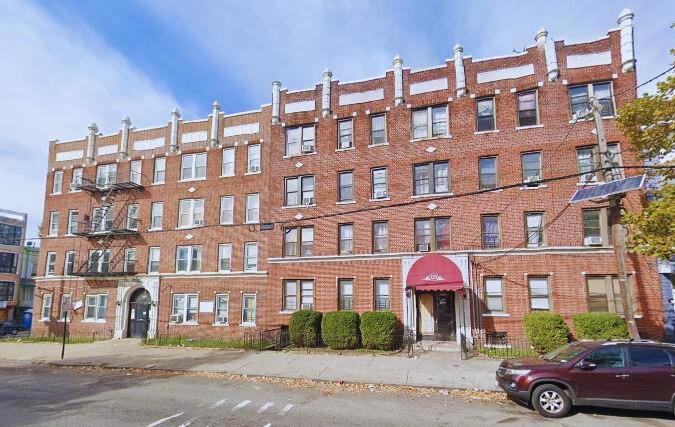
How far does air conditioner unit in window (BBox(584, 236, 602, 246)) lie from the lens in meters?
19.3

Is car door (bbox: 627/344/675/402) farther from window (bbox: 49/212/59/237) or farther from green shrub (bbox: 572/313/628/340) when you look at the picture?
window (bbox: 49/212/59/237)

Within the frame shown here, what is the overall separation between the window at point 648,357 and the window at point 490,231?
11.4 meters

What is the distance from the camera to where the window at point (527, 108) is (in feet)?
70.4

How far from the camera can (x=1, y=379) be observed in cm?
1514

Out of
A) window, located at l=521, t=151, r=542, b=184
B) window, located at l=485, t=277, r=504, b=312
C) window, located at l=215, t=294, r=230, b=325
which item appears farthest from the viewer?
window, located at l=215, t=294, r=230, b=325

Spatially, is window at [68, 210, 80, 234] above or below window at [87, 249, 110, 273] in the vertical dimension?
above

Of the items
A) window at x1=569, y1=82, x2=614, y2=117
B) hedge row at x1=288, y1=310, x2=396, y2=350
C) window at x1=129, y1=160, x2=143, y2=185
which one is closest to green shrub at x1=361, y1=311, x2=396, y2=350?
hedge row at x1=288, y1=310, x2=396, y2=350

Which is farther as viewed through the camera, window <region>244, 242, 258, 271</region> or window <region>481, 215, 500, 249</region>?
window <region>244, 242, 258, 271</region>

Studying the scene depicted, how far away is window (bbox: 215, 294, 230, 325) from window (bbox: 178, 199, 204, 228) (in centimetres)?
522

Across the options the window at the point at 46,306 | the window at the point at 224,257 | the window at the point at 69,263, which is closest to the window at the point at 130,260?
the window at the point at 69,263

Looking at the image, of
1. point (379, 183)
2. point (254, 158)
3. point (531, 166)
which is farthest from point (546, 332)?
point (254, 158)

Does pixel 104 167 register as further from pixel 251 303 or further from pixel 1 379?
pixel 1 379

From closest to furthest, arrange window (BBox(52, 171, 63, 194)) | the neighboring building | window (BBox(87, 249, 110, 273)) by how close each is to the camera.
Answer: window (BBox(87, 249, 110, 273)) < window (BBox(52, 171, 63, 194)) < the neighboring building

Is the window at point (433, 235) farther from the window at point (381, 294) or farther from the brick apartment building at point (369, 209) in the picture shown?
the window at point (381, 294)
